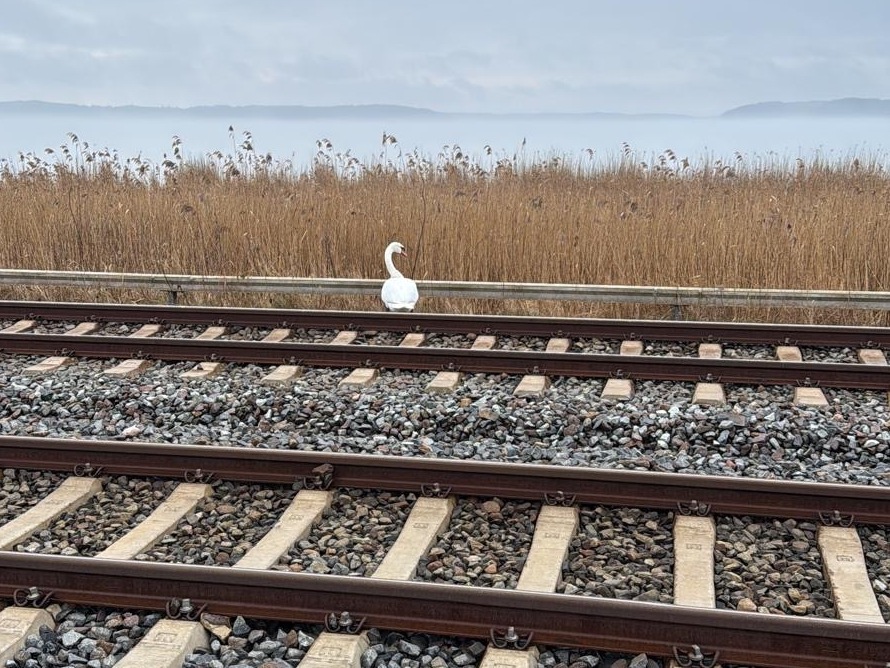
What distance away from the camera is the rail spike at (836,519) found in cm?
392

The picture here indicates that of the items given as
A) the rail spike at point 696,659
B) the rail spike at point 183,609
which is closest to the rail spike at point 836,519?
the rail spike at point 696,659

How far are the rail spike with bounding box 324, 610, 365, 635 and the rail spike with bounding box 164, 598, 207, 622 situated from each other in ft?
1.43

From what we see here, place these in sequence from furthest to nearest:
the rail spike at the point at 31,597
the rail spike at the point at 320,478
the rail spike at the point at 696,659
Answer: the rail spike at the point at 320,478
the rail spike at the point at 31,597
the rail spike at the point at 696,659

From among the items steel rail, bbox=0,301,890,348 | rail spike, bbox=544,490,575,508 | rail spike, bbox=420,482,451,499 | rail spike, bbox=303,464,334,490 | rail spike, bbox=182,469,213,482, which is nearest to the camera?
rail spike, bbox=544,490,575,508

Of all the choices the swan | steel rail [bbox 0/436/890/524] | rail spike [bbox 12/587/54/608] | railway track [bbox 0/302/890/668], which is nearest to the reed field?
the swan

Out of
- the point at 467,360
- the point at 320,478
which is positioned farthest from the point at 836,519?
the point at 467,360

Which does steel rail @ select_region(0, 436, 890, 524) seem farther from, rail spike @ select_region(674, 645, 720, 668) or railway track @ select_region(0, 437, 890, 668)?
rail spike @ select_region(674, 645, 720, 668)

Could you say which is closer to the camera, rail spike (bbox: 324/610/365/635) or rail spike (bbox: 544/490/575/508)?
rail spike (bbox: 324/610/365/635)

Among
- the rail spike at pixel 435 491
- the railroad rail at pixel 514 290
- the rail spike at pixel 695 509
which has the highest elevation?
the railroad rail at pixel 514 290

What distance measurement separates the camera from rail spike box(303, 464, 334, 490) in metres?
4.38

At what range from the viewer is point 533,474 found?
425cm

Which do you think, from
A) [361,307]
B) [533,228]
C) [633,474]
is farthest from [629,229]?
[633,474]

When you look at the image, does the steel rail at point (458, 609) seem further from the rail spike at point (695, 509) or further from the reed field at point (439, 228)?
the reed field at point (439, 228)

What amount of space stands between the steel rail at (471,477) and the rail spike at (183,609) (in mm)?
1131
